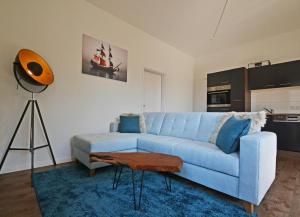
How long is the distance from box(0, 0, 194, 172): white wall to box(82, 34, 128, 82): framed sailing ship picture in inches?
4.2

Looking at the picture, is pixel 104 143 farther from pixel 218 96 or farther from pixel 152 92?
pixel 218 96

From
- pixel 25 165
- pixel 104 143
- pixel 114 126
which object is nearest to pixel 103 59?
pixel 114 126

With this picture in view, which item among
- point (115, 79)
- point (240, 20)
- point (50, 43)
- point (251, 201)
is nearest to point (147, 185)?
point (251, 201)

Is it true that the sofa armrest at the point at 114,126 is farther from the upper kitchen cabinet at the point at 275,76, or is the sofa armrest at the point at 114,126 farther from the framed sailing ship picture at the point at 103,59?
the upper kitchen cabinet at the point at 275,76

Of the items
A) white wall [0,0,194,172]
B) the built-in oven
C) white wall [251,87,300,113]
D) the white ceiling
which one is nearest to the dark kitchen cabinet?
the built-in oven

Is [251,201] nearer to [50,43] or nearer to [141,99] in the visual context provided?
[141,99]

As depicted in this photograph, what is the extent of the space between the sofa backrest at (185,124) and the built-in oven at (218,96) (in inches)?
90.5

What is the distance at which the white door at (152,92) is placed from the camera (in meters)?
4.38


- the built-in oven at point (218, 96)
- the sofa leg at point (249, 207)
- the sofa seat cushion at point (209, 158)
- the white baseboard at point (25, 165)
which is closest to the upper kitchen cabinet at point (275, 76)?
the built-in oven at point (218, 96)

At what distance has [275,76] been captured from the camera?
12.2ft

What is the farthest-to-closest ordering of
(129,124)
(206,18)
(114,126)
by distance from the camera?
(206,18) → (114,126) → (129,124)

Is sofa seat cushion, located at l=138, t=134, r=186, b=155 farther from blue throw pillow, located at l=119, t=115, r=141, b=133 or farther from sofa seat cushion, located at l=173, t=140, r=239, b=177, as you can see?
blue throw pillow, located at l=119, t=115, r=141, b=133

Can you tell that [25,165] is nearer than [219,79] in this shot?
Yes

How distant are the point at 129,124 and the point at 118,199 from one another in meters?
1.64
